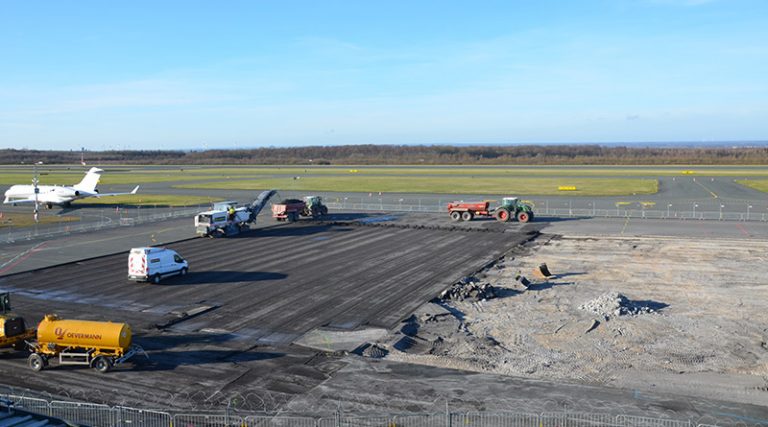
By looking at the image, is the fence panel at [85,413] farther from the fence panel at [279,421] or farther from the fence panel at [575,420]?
the fence panel at [575,420]

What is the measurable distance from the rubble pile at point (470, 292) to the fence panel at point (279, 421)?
16746 millimetres

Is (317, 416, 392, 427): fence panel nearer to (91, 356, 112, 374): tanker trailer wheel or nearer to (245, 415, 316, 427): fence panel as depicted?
(245, 415, 316, 427): fence panel

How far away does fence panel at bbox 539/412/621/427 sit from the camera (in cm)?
1930

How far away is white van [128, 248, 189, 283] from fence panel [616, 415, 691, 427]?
2922 cm

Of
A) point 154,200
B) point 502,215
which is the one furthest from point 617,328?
point 154,200

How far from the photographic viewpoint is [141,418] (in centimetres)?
1948

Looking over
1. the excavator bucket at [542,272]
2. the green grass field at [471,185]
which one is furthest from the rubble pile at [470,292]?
the green grass field at [471,185]

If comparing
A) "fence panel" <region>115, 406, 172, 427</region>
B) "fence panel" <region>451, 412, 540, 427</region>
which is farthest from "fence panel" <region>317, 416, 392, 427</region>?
"fence panel" <region>115, 406, 172, 427</region>

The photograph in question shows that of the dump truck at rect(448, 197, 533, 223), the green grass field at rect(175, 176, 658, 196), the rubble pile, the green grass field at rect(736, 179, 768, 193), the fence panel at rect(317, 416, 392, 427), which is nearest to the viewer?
the fence panel at rect(317, 416, 392, 427)

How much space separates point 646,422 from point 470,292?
16.9 metres

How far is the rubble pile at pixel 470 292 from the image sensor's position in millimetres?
35250

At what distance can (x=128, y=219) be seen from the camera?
71125 millimetres

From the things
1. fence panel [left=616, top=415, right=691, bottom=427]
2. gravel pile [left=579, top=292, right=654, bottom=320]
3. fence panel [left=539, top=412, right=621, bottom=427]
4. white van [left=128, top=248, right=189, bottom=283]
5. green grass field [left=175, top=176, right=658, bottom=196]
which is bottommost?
fence panel [left=539, top=412, right=621, bottom=427]

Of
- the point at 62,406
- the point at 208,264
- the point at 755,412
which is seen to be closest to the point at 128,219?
the point at 208,264
